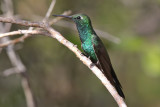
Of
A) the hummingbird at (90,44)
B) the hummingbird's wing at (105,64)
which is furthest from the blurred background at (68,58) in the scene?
the hummingbird's wing at (105,64)

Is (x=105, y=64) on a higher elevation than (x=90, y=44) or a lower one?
lower

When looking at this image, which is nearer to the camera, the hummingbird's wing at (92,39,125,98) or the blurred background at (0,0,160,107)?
the hummingbird's wing at (92,39,125,98)

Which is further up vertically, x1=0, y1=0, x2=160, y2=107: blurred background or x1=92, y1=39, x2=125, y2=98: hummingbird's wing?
x1=0, y1=0, x2=160, y2=107: blurred background

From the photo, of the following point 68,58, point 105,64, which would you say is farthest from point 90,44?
point 68,58

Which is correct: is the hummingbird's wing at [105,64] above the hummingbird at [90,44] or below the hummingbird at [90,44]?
below

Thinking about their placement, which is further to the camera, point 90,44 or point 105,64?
point 90,44

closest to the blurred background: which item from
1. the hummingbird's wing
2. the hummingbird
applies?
the hummingbird

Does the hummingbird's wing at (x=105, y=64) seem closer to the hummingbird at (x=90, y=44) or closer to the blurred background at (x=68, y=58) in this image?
the hummingbird at (x=90, y=44)

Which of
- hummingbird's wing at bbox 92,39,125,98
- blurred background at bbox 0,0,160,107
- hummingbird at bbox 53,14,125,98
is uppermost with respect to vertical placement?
blurred background at bbox 0,0,160,107

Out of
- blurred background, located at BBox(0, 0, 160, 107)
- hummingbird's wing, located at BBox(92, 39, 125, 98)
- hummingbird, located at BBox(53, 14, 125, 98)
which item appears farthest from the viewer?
blurred background, located at BBox(0, 0, 160, 107)

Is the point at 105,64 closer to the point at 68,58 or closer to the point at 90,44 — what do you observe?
the point at 90,44

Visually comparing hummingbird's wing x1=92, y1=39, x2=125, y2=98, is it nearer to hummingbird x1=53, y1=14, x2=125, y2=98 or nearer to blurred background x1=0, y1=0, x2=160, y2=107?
hummingbird x1=53, y1=14, x2=125, y2=98

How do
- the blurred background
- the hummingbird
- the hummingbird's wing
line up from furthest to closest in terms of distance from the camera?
1. the blurred background
2. the hummingbird
3. the hummingbird's wing
